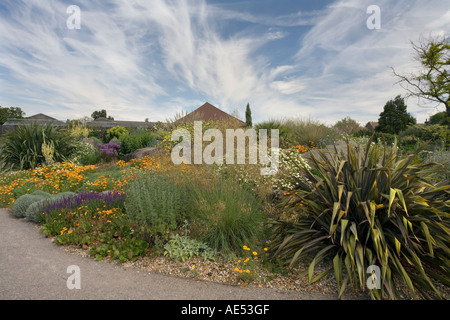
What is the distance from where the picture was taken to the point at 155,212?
3.88 meters

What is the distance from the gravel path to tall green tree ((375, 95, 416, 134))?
32.8 m

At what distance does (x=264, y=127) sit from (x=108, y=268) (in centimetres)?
899

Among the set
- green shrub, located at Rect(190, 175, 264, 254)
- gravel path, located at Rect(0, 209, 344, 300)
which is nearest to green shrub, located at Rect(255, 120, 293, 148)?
green shrub, located at Rect(190, 175, 264, 254)

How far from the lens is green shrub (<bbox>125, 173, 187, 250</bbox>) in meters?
3.82

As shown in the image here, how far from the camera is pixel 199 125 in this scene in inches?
395

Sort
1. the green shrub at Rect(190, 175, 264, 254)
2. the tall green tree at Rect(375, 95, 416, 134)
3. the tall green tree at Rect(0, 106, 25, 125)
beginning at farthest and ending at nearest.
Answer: the tall green tree at Rect(0, 106, 25, 125), the tall green tree at Rect(375, 95, 416, 134), the green shrub at Rect(190, 175, 264, 254)

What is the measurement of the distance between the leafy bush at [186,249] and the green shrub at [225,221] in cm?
13

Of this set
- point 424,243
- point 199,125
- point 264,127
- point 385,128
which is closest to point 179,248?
point 424,243

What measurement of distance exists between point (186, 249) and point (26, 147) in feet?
33.5

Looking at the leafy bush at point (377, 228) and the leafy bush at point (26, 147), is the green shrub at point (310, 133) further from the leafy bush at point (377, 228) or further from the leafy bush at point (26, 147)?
the leafy bush at point (26, 147)

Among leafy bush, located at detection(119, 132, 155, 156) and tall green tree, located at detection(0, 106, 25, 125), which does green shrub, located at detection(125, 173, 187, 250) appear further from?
tall green tree, located at detection(0, 106, 25, 125)

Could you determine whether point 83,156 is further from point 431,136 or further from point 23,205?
point 431,136

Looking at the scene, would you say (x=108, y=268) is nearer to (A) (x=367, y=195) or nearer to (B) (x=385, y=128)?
(A) (x=367, y=195)

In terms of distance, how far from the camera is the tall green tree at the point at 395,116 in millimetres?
29706
